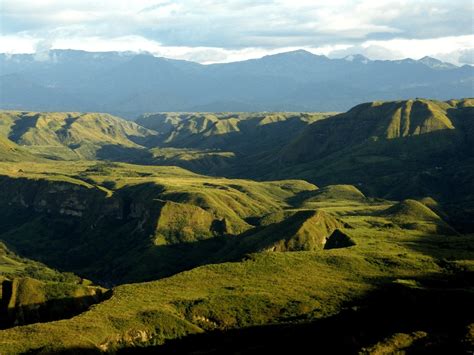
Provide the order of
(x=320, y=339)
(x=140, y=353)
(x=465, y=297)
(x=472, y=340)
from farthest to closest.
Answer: (x=140, y=353) < (x=465, y=297) < (x=320, y=339) < (x=472, y=340)

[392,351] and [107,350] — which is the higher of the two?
[392,351]

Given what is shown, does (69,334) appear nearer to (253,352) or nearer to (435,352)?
(253,352)

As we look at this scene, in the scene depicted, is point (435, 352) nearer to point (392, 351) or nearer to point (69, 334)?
point (392, 351)

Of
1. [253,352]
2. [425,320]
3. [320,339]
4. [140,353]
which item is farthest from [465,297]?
[140,353]

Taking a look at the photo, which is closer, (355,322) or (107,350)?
(355,322)

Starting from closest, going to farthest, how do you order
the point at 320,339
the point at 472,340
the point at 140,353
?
the point at 472,340 < the point at 320,339 < the point at 140,353

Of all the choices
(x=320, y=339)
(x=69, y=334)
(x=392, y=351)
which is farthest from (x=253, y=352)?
(x=69, y=334)

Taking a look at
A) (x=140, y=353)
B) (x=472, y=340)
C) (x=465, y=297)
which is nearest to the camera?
(x=472, y=340)

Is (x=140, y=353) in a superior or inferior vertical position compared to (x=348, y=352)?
inferior

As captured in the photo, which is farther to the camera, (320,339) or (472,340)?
(320,339)
